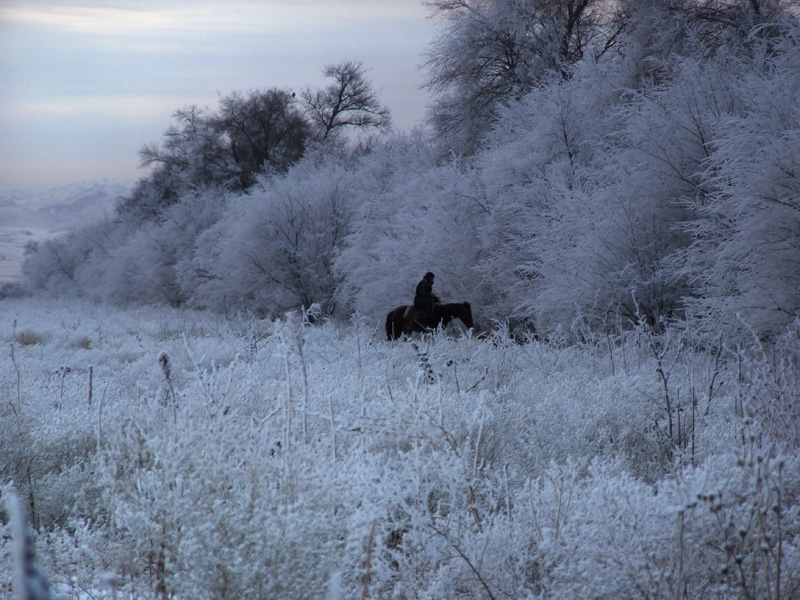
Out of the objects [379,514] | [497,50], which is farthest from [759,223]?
[497,50]

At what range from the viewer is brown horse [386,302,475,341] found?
1066 centimetres

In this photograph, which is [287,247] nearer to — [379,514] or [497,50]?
[497,50]

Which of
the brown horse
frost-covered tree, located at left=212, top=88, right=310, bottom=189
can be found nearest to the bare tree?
frost-covered tree, located at left=212, top=88, right=310, bottom=189

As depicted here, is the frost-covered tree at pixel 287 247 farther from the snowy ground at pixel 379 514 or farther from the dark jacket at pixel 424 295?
the snowy ground at pixel 379 514

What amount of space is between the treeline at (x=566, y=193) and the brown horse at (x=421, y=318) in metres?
1.04

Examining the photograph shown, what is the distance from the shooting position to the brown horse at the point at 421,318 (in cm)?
1066

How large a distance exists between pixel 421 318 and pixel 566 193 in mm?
3347

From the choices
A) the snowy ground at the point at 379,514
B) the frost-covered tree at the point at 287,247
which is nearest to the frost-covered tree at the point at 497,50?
the frost-covered tree at the point at 287,247

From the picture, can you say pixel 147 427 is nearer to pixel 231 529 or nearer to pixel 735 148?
pixel 231 529

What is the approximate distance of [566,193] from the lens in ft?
36.1

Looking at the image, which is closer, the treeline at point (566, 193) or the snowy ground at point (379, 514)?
the snowy ground at point (379, 514)

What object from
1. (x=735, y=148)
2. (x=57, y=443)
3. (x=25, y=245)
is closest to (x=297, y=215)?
(x=735, y=148)

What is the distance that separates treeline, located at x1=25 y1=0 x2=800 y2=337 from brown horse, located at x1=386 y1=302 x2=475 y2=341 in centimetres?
104

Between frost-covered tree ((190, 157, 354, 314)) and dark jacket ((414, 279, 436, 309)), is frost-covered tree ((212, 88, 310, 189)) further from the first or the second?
dark jacket ((414, 279, 436, 309))
